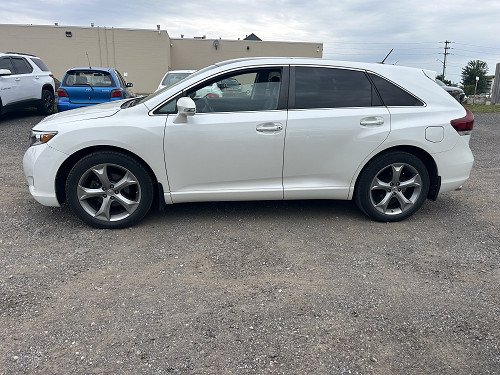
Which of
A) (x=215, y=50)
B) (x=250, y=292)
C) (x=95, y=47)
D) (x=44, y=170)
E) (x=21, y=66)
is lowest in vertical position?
(x=250, y=292)

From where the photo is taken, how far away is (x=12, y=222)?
14.0 feet

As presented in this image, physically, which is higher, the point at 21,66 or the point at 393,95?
the point at 21,66

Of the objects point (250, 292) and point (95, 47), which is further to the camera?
point (95, 47)

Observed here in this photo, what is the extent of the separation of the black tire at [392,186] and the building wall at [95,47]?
30.2 m

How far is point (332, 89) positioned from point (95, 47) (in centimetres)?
3096

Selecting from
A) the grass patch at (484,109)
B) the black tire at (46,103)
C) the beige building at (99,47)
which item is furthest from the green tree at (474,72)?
the black tire at (46,103)

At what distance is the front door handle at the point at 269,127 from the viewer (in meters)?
4.01

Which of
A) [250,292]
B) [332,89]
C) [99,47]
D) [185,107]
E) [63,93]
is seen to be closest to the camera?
[250,292]

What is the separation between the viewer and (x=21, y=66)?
11.4 metres

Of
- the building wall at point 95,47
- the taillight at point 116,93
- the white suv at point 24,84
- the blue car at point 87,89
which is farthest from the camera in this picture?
the building wall at point 95,47

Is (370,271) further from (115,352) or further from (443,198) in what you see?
(443,198)

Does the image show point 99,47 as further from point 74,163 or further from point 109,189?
point 109,189

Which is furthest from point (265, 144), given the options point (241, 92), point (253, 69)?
point (253, 69)

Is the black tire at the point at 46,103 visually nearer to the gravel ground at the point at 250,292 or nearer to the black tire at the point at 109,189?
the gravel ground at the point at 250,292
